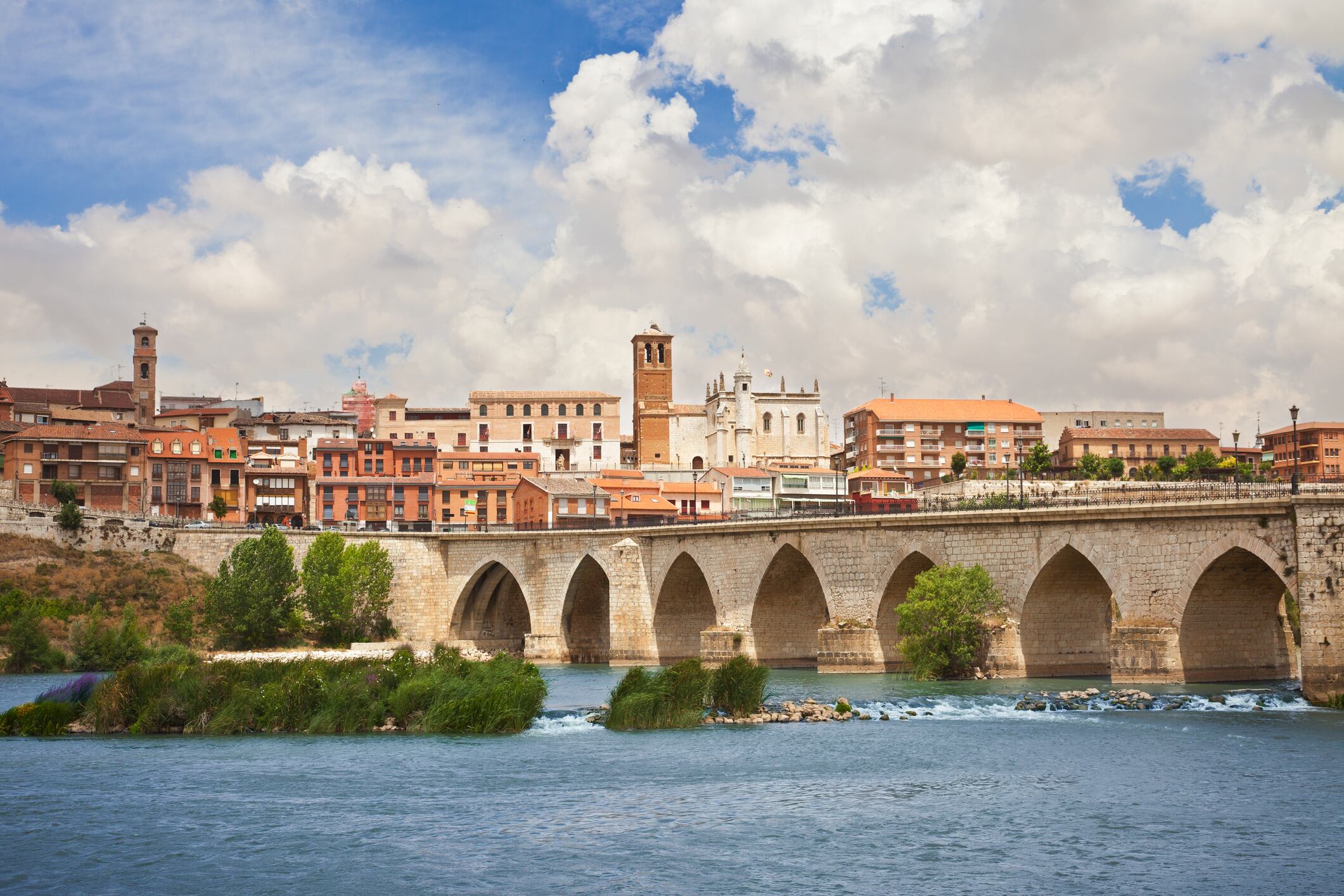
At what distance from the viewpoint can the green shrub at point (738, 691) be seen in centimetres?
3662

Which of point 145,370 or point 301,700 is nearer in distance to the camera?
point 301,700

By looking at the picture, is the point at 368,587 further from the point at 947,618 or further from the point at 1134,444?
the point at 1134,444

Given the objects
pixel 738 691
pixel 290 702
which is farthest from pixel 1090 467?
pixel 290 702

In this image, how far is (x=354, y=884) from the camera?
2119 cm

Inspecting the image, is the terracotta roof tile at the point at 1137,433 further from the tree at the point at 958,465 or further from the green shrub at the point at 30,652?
the green shrub at the point at 30,652

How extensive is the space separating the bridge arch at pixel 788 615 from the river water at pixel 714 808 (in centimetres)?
1882

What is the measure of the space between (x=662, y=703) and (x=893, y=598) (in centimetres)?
1690

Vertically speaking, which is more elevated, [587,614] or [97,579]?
[97,579]

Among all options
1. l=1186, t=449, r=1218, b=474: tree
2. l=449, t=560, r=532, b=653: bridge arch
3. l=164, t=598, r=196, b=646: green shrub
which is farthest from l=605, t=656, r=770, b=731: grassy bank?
l=1186, t=449, r=1218, b=474: tree

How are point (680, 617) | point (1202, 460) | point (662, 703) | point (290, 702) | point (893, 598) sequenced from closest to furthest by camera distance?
point (290, 702) → point (662, 703) → point (893, 598) → point (680, 617) → point (1202, 460)

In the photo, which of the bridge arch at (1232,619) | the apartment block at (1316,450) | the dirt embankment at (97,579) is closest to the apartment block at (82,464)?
the dirt embankment at (97,579)

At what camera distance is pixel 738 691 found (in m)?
36.5

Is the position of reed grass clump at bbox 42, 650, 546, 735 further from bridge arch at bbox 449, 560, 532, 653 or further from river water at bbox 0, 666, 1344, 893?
bridge arch at bbox 449, 560, 532, 653

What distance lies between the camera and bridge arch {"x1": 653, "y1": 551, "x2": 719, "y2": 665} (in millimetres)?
61344
